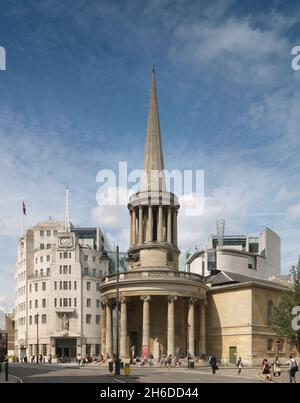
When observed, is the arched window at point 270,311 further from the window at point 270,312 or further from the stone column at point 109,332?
the stone column at point 109,332

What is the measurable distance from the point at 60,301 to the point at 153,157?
52280 mm

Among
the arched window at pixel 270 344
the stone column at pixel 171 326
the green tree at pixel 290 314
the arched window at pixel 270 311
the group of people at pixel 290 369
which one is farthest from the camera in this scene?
the arched window at pixel 270 311

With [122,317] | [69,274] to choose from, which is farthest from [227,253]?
[122,317]

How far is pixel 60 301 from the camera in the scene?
122m

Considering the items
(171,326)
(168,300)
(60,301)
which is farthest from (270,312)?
(60,301)

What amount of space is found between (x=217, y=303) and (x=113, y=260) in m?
76.8

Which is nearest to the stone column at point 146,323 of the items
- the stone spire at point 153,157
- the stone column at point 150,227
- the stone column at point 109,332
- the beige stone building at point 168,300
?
the beige stone building at point 168,300

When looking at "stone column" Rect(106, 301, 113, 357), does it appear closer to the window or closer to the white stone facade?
the window

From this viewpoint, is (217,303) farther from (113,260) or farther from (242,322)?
(113,260)

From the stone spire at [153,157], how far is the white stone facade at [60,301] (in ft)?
146

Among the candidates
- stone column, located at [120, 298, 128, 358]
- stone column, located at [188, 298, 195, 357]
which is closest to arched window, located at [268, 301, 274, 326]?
stone column, located at [188, 298, 195, 357]

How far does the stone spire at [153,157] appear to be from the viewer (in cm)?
8044

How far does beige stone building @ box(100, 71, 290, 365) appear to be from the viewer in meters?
72.5

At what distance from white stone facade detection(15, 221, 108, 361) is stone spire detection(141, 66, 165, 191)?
44513 millimetres
